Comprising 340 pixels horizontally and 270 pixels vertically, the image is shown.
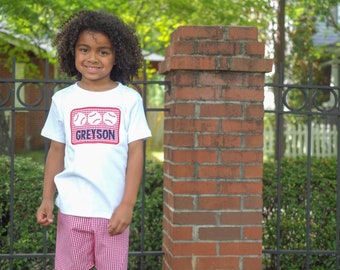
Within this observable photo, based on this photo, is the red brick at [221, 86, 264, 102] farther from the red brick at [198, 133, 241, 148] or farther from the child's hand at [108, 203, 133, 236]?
the child's hand at [108, 203, 133, 236]

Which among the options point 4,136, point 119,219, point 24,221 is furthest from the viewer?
point 4,136

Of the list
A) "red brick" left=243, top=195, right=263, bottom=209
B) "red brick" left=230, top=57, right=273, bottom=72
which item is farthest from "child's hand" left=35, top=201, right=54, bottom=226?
"red brick" left=230, top=57, right=273, bottom=72

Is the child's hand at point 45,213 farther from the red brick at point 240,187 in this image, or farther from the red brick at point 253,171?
the red brick at point 253,171

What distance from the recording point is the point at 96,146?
8.72 feet

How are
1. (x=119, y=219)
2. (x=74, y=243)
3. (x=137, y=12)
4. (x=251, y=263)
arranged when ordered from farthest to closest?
(x=137, y=12), (x=251, y=263), (x=74, y=243), (x=119, y=219)

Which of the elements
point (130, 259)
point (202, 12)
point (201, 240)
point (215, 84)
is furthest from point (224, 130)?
point (202, 12)

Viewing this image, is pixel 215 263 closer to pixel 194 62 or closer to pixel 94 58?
pixel 194 62

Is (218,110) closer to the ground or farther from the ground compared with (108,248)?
farther from the ground

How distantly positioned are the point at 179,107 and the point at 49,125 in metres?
0.98

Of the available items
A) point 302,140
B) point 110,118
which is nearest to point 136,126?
point 110,118

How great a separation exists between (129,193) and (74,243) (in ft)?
1.09

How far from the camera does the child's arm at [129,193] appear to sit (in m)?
2.62

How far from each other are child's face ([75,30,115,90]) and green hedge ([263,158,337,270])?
7.02ft

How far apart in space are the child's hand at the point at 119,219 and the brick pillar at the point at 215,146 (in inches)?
39.4
